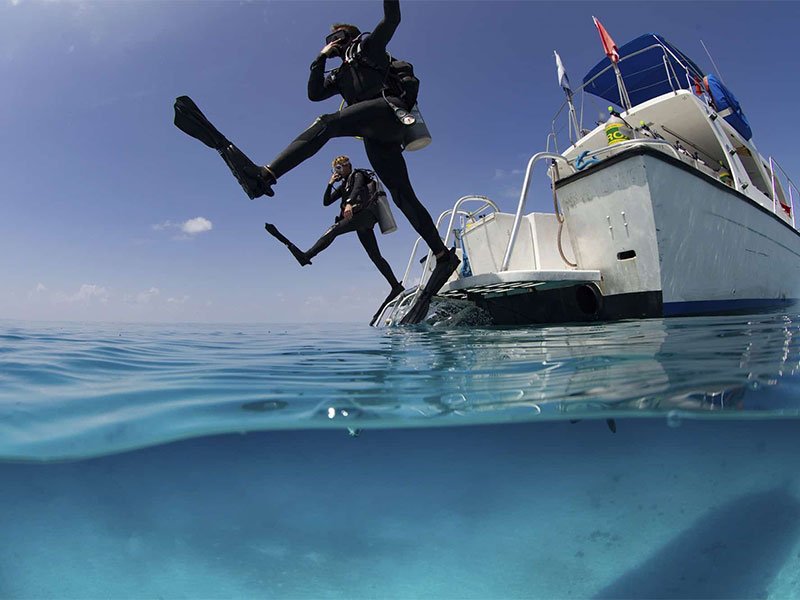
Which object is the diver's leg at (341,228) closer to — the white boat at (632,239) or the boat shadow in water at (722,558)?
the white boat at (632,239)

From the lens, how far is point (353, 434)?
5.87 feet

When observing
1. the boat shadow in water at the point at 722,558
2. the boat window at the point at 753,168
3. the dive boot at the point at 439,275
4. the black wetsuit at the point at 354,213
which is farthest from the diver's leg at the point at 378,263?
the boat window at the point at 753,168

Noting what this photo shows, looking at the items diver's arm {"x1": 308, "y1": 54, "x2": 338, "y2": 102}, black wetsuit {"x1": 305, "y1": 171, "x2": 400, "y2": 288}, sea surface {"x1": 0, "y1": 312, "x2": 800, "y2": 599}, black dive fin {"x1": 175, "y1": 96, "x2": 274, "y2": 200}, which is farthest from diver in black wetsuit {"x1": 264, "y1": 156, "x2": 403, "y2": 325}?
sea surface {"x1": 0, "y1": 312, "x2": 800, "y2": 599}

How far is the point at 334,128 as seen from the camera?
9.82 feet

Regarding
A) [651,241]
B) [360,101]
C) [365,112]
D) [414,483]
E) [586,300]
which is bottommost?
[414,483]

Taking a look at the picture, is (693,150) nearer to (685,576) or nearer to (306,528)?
(685,576)

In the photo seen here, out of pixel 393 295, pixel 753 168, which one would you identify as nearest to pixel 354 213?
pixel 393 295

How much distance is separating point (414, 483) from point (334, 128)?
2339mm

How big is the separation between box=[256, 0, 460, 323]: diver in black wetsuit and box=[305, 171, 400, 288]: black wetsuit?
173 cm

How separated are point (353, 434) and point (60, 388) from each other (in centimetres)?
162

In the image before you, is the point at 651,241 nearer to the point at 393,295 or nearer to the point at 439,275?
the point at 439,275

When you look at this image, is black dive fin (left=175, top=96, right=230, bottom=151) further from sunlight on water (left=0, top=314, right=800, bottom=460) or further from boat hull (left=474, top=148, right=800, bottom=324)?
→ boat hull (left=474, top=148, right=800, bottom=324)

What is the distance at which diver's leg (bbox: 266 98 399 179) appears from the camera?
2840 mm

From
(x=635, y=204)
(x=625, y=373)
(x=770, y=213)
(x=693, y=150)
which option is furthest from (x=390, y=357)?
(x=693, y=150)
